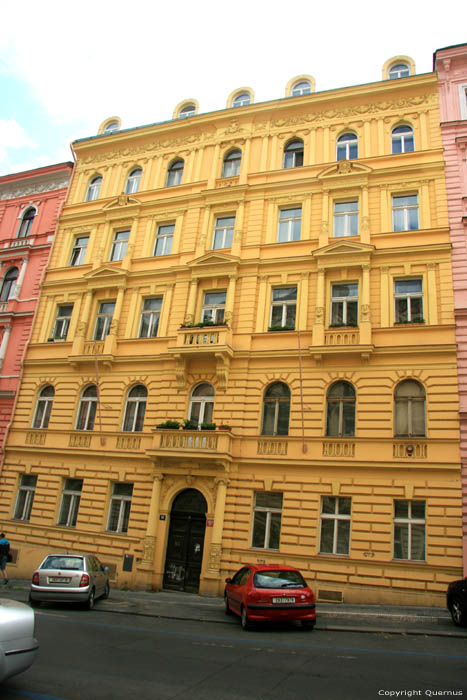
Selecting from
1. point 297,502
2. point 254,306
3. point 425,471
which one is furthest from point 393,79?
point 297,502

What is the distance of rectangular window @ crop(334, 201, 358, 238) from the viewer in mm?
21781

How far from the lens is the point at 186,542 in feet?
63.0

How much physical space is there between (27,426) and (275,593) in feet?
53.4

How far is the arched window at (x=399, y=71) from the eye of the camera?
2417 cm

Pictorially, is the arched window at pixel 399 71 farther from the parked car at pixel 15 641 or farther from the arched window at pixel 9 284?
the parked car at pixel 15 641

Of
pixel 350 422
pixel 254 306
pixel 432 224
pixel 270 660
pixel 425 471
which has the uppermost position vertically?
pixel 432 224

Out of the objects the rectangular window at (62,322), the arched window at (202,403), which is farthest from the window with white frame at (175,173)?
the arched window at (202,403)

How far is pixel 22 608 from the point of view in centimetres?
665

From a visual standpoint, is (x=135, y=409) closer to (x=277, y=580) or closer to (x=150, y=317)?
(x=150, y=317)

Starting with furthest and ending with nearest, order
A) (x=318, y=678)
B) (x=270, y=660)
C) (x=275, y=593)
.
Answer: (x=275, y=593) < (x=270, y=660) < (x=318, y=678)

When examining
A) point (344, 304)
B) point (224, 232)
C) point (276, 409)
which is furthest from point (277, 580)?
point (224, 232)

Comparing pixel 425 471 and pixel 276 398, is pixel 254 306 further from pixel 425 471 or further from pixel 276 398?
pixel 425 471

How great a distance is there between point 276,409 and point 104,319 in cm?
1028

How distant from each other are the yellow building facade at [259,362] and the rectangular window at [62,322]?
252mm
